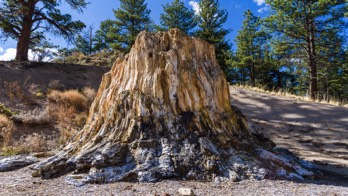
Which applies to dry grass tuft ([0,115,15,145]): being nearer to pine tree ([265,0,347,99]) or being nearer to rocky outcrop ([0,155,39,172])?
rocky outcrop ([0,155,39,172])

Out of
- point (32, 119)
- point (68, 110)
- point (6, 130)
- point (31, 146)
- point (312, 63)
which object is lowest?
point (31, 146)

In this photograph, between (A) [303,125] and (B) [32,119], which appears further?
(A) [303,125]

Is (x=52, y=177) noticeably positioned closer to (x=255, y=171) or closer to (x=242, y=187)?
(x=242, y=187)

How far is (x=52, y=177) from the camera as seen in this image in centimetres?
429

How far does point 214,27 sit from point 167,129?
1982 centimetres

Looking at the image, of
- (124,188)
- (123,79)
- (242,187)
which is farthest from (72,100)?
(242,187)

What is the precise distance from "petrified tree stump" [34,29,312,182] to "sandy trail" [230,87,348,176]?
239cm

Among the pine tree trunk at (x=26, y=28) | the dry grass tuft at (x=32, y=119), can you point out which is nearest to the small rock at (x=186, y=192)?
the dry grass tuft at (x=32, y=119)

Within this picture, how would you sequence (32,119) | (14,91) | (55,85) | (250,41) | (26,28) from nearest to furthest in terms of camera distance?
(32,119) → (14,91) → (55,85) → (26,28) → (250,41)

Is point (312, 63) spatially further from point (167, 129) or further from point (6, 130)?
point (6, 130)

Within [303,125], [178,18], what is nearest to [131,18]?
[178,18]

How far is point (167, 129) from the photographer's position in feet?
16.3

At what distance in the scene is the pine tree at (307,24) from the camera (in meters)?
16.9

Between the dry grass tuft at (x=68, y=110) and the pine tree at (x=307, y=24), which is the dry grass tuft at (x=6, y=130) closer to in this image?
the dry grass tuft at (x=68, y=110)
